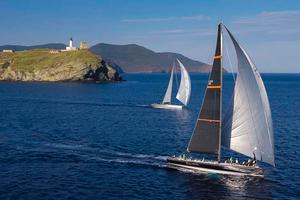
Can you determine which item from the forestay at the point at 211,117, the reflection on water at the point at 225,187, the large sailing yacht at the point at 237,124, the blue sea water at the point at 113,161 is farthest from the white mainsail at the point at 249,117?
the blue sea water at the point at 113,161

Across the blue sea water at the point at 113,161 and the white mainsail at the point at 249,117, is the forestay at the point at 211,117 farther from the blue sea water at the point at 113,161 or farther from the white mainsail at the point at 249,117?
the blue sea water at the point at 113,161

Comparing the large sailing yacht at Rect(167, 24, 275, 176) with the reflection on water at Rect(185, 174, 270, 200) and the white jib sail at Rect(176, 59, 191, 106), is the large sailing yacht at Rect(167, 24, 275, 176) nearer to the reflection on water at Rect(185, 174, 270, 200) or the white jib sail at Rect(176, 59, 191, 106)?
the reflection on water at Rect(185, 174, 270, 200)

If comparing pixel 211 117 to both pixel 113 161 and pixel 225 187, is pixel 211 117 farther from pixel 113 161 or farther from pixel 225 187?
pixel 113 161

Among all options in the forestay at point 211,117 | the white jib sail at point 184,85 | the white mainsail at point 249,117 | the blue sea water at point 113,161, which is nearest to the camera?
the blue sea water at point 113,161

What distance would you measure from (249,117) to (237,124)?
1.97 meters

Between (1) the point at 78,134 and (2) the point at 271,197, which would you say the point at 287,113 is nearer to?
(1) the point at 78,134

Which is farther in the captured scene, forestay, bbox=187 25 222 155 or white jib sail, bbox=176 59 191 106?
white jib sail, bbox=176 59 191 106

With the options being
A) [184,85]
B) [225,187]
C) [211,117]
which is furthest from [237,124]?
[184,85]

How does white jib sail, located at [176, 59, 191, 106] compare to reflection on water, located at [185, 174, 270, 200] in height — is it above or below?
above

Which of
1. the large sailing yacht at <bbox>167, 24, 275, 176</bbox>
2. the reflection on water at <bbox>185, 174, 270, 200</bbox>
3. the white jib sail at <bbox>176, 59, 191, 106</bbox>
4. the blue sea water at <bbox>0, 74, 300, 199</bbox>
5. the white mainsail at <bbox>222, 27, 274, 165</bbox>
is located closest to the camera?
the reflection on water at <bbox>185, 174, 270, 200</bbox>

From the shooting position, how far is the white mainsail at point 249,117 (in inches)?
1821

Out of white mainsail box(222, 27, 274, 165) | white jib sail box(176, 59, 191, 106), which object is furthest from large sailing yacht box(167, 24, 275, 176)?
white jib sail box(176, 59, 191, 106)

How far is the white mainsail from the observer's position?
4625 cm

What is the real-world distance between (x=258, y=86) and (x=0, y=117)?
219 feet
